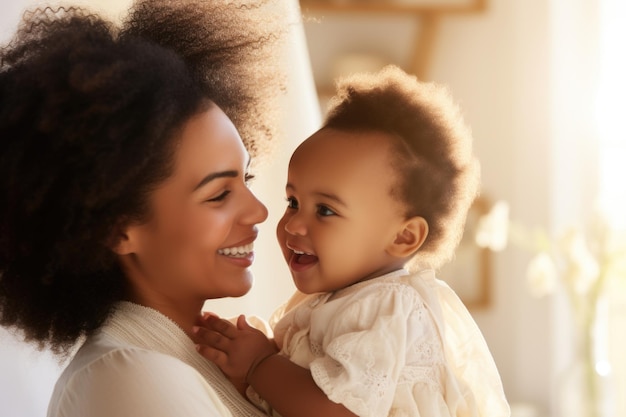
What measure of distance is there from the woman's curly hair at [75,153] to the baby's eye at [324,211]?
0.24 meters

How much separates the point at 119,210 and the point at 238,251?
189mm

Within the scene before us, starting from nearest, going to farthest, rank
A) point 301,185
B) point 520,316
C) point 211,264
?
point 211,264, point 301,185, point 520,316

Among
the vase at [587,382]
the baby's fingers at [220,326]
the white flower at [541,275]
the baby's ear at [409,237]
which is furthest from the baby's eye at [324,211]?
the vase at [587,382]

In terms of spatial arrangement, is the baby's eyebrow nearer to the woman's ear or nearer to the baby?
the baby

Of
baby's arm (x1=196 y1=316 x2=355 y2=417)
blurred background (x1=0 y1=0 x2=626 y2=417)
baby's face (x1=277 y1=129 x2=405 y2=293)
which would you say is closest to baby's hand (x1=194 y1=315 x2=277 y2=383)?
baby's arm (x1=196 y1=316 x2=355 y2=417)

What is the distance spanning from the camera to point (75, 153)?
111 centimetres

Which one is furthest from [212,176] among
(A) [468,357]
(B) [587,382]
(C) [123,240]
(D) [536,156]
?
(D) [536,156]

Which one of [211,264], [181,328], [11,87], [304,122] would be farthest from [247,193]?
[304,122]

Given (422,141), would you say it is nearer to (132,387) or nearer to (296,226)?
(296,226)

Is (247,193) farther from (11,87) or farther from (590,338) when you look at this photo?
(590,338)

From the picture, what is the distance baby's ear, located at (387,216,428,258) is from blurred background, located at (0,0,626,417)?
5.07ft

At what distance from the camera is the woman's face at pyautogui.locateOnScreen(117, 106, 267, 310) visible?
3.91ft

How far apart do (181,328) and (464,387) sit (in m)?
0.43

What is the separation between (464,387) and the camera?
1.30 m
